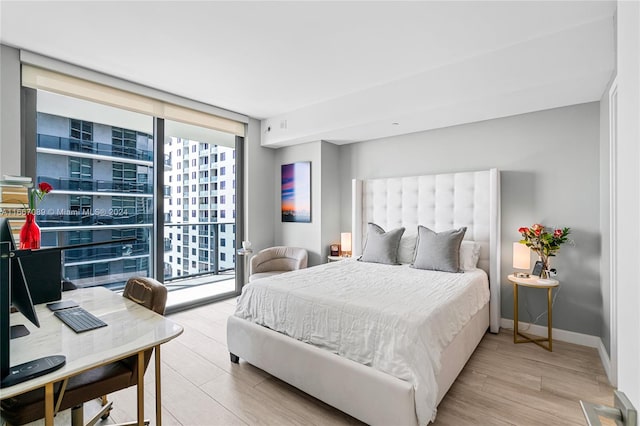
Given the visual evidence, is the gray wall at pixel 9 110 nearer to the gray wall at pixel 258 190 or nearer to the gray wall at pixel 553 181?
the gray wall at pixel 258 190

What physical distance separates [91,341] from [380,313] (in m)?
1.49

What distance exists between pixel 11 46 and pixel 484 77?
4235 millimetres

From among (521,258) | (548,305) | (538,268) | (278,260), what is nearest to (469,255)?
(521,258)

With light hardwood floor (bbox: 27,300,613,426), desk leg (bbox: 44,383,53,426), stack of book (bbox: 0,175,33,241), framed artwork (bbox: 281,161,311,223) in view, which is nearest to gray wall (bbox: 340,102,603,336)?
light hardwood floor (bbox: 27,300,613,426)

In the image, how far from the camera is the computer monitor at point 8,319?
0.96 meters

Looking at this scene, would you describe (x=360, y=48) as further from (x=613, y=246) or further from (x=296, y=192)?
(x=613, y=246)

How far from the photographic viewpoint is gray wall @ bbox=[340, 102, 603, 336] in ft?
9.62

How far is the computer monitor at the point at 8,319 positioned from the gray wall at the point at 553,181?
3.83 metres

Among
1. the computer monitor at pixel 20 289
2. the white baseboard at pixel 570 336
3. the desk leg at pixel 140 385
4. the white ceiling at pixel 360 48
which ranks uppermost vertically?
the white ceiling at pixel 360 48

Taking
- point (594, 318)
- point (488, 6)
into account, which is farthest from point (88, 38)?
point (594, 318)

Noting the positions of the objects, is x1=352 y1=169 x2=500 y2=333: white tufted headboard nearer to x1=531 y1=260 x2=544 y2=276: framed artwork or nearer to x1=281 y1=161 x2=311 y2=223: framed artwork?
x1=531 y1=260 x2=544 y2=276: framed artwork

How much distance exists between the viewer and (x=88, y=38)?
2.52 metres

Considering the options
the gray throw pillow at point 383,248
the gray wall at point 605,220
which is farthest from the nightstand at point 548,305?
the gray throw pillow at point 383,248
